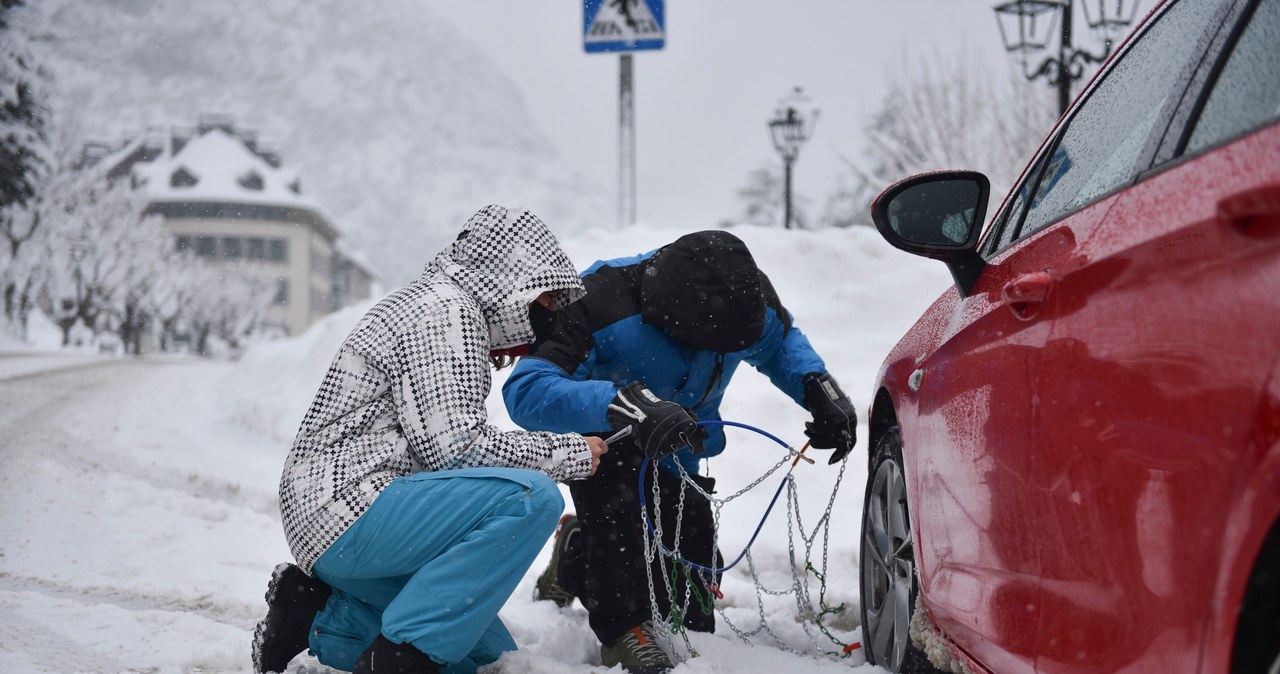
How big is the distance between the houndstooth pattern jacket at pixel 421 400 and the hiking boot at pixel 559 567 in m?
1.15


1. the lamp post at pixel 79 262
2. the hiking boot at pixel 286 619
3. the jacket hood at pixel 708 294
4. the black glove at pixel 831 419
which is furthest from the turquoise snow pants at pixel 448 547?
the lamp post at pixel 79 262

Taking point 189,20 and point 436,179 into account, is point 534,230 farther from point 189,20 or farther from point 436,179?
point 189,20

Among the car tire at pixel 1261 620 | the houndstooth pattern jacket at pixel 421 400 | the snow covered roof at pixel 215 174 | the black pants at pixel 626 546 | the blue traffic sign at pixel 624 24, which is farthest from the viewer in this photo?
the snow covered roof at pixel 215 174

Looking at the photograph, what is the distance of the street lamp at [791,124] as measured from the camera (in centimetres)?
1412

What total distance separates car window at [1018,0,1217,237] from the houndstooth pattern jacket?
134cm

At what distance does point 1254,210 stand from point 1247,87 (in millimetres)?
349

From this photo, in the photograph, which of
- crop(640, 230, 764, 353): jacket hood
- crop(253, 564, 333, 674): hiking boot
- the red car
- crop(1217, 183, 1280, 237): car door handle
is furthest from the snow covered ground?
crop(1217, 183, 1280, 237): car door handle

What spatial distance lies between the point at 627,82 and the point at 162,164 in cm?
6625

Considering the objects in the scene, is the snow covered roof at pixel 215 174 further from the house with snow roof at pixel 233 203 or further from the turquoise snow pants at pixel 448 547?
the turquoise snow pants at pixel 448 547

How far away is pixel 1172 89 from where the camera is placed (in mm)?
1638

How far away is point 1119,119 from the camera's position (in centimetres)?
192

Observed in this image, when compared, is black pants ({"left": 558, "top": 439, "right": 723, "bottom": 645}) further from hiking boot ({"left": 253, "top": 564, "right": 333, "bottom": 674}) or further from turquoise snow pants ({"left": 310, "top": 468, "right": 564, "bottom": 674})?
hiking boot ({"left": 253, "top": 564, "right": 333, "bottom": 674})

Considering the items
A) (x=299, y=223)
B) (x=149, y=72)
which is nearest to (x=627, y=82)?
(x=299, y=223)

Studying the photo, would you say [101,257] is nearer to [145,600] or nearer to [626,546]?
[145,600]
